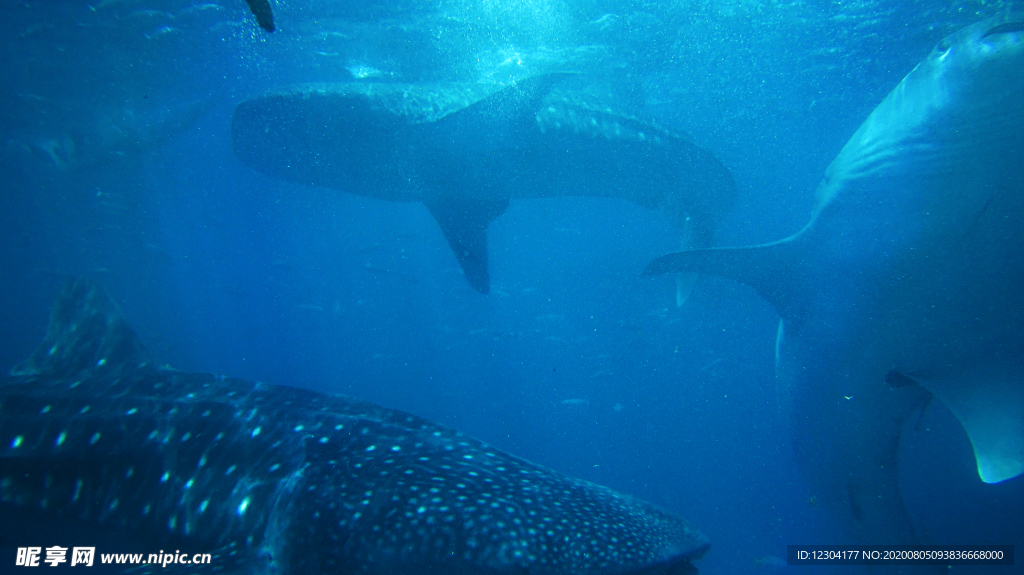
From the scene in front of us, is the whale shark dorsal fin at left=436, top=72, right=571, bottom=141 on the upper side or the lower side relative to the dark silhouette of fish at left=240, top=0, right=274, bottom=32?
upper

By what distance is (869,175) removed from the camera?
4.11 meters

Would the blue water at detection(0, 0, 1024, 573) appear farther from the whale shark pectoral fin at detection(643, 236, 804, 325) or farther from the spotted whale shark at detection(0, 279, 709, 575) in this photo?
the spotted whale shark at detection(0, 279, 709, 575)

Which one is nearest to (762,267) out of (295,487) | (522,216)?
(295,487)

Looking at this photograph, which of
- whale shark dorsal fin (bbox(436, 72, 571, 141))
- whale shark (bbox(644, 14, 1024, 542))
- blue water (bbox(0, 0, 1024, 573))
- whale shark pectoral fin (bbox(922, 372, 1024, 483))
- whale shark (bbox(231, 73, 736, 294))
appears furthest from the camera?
blue water (bbox(0, 0, 1024, 573))

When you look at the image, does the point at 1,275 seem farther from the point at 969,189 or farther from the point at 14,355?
the point at 969,189

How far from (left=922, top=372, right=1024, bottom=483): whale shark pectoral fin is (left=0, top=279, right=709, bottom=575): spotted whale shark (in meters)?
3.26

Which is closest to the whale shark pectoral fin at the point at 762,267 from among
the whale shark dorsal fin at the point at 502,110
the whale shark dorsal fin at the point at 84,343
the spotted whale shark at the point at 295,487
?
the whale shark dorsal fin at the point at 502,110

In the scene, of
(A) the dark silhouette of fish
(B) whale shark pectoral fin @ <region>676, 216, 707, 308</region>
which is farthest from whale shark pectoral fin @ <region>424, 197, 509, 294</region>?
(A) the dark silhouette of fish

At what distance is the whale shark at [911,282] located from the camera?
333cm

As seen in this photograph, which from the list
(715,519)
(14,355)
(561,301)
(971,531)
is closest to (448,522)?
(971,531)

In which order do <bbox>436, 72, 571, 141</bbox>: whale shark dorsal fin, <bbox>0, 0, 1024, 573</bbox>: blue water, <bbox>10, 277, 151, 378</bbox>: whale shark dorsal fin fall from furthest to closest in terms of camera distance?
<bbox>0, 0, 1024, 573</bbox>: blue water
<bbox>436, 72, 571, 141</bbox>: whale shark dorsal fin
<bbox>10, 277, 151, 378</bbox>: whale shark dorsal fin

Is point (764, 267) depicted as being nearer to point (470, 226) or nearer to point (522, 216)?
point (470, 226)

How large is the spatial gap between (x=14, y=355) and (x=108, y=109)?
68.2 feet

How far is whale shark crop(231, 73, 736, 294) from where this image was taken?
5.73 m
